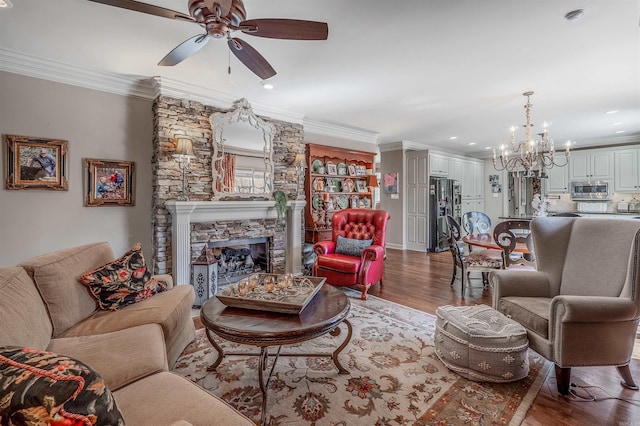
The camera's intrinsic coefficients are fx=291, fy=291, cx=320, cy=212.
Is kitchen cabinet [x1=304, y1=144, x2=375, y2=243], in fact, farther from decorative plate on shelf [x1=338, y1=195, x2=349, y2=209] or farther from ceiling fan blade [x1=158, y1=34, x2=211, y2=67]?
ceiling fan blade [x1=158, y1=34, x2=211, y2=67]

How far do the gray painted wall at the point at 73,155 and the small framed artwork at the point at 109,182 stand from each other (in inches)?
2.3

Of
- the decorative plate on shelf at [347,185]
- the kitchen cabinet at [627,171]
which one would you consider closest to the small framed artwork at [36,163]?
the decorative plate on shelf at [347,185]

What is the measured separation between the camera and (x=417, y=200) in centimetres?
711

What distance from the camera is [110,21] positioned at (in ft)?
7.67

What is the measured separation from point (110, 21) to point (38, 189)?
6.33 feet

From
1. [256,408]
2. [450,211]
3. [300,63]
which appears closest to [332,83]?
[300,63]

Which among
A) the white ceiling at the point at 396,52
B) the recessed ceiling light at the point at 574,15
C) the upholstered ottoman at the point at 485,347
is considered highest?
the white ceiling at the point at 396,52

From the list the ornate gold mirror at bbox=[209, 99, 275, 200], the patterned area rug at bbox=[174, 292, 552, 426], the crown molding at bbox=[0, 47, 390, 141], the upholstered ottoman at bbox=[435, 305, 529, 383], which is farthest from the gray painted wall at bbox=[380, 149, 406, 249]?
the upholstered ottoman at bbox=[435, 305, 529, 383]

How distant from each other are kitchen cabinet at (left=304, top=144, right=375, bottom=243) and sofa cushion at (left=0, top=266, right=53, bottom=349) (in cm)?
384

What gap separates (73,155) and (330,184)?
3812 millimetres

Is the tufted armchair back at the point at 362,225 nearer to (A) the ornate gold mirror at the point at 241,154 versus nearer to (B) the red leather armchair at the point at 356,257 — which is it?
(B) the red leather armchair at the point at 356,257

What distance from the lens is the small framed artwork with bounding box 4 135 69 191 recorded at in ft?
9.54

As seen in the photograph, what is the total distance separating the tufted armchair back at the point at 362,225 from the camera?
13.0ft

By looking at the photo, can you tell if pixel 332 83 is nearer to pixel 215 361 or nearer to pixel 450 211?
pixel 215 361
